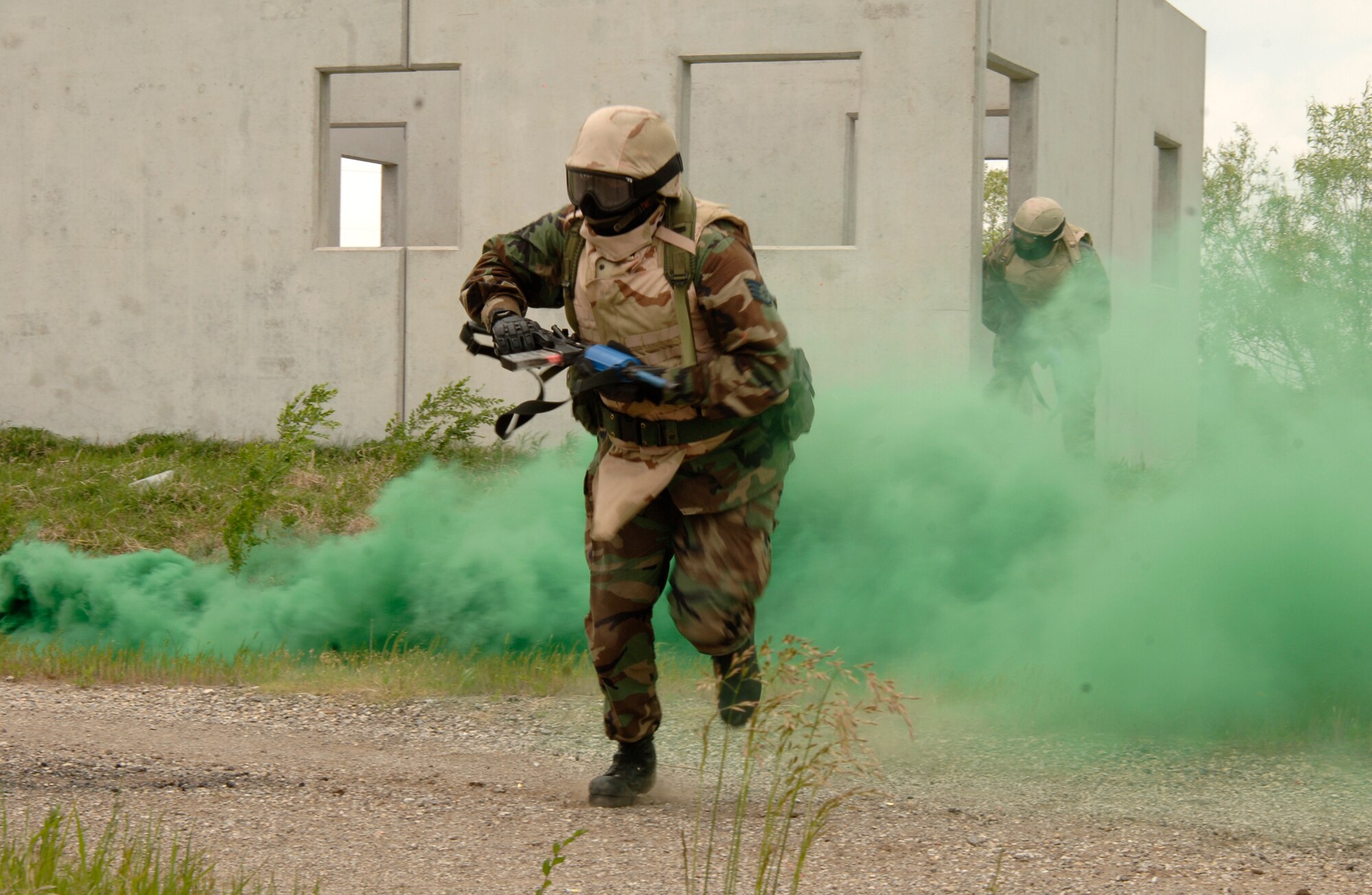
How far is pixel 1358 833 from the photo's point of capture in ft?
11.4

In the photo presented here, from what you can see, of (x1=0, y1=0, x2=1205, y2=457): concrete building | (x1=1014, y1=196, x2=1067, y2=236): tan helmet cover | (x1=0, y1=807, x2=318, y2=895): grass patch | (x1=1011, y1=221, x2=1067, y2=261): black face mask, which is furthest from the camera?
(x1=0, y1=0, x2=1205, y2=457): concrete building

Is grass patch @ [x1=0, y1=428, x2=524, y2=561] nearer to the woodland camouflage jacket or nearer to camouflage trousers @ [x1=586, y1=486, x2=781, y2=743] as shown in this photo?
the woodland camouflage jacket

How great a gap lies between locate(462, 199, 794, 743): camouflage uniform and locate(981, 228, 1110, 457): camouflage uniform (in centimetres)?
487

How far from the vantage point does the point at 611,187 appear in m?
3.58

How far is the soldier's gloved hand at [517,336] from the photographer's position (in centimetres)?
368

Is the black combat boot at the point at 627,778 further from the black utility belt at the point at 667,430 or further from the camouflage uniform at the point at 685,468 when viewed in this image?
Answer: the black utility belt at the point at 667,430

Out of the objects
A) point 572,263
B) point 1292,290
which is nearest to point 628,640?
point 572,263

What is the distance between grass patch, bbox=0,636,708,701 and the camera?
5.10 meters

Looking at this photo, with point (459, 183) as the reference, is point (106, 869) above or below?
below

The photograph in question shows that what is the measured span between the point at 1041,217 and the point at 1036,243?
207mm

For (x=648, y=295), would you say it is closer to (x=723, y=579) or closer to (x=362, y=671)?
(x=723, y=579)

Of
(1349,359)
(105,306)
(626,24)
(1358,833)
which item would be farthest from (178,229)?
(1358,833)

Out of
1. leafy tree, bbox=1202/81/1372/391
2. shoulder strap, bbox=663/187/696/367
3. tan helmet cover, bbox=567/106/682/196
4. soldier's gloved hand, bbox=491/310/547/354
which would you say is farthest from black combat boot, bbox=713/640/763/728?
leafy tree, bbox=1202/81/1372/391

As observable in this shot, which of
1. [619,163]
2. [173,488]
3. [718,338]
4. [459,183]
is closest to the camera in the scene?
[619,163]
